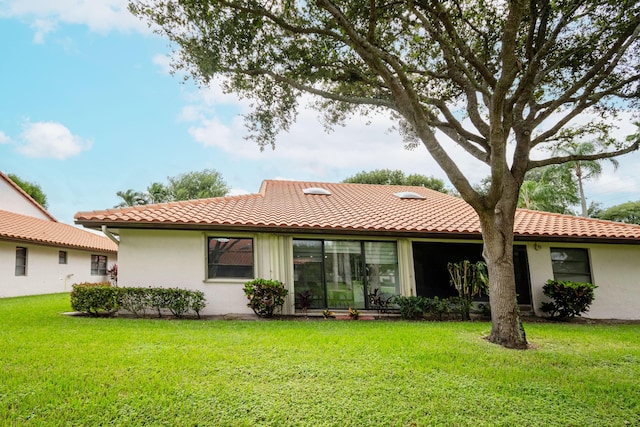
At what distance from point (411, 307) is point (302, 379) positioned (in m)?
6.30

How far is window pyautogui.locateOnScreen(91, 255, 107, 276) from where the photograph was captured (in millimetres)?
22584

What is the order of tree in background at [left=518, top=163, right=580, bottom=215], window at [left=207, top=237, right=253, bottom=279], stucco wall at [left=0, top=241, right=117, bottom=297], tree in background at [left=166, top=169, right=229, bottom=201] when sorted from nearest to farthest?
window at [left=207, top=237, right=253, bottom=279]
stucco wall at [left=0, top=241, right=117, bottom=297]
tree in background at [left=518, top=163, right=580, bottom=215]
tree in background at [left=166, top=169, right=229, bottom=201]

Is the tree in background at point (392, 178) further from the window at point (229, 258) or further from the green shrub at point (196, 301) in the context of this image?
the green shrub at point (196, 301)

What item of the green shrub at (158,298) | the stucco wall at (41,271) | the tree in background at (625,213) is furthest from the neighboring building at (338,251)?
the tree in background at (625,213)

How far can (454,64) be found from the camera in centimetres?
782

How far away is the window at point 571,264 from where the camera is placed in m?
12.0

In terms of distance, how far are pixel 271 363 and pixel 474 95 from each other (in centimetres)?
721

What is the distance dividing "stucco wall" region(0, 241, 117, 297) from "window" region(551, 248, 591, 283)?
21.5m

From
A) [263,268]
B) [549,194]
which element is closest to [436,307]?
[263,268]

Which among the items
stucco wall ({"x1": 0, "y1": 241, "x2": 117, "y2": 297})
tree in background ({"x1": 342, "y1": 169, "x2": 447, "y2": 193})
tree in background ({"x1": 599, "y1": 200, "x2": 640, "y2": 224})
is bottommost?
stucco wall ({"x1": 0, "y1": 241, "x2": 117, "y2": 297})

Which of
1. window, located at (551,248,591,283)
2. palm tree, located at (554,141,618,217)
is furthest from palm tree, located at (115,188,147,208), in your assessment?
palm tree, located at (554,141,618,217)

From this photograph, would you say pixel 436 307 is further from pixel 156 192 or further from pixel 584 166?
pixel 156 192

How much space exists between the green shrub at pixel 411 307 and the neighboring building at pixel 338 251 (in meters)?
0.98

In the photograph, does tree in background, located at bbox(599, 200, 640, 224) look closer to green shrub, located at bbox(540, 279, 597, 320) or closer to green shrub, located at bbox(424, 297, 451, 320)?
green shrub, located at bbox(540, 279, 597, 320)
